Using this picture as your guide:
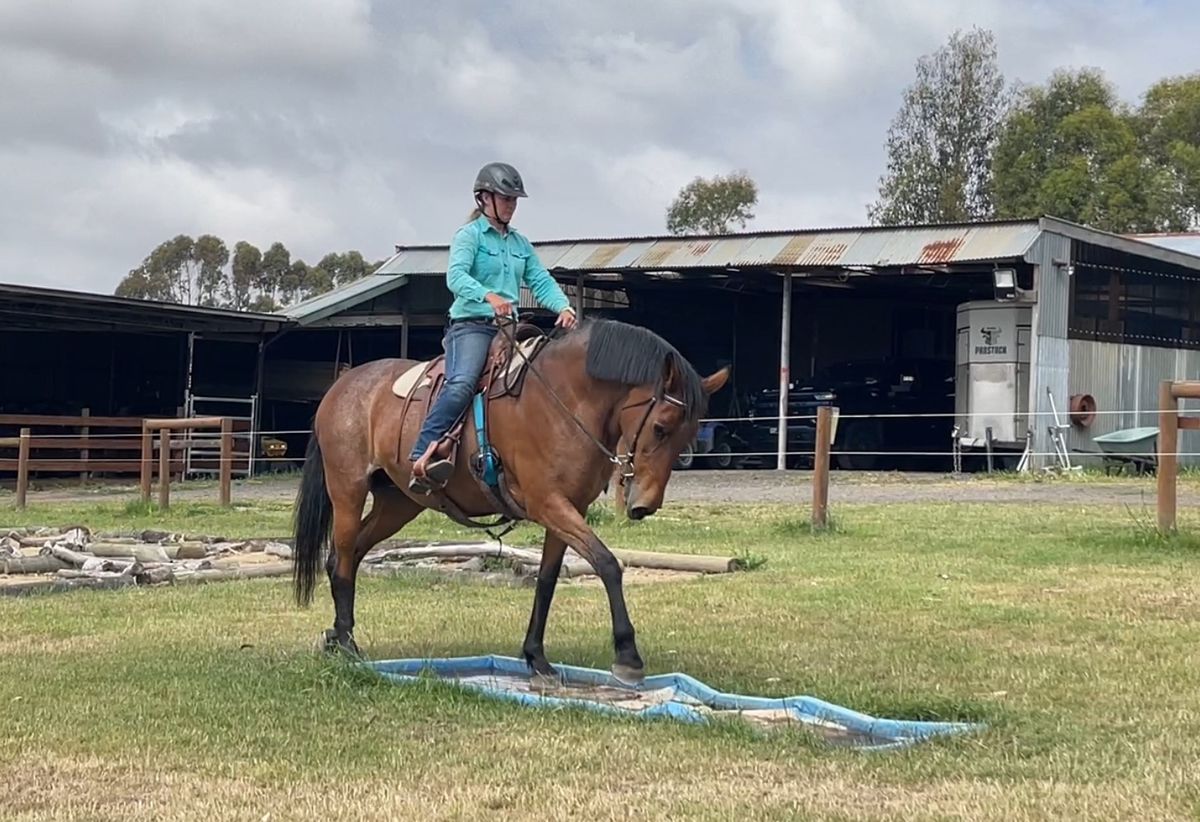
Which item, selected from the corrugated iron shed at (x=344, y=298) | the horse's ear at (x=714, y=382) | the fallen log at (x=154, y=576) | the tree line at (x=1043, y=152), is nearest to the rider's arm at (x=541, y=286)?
the horse's ear at (x=714, y=382)

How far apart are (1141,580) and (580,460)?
16.6 ft

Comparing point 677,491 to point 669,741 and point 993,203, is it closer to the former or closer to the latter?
point 669,741

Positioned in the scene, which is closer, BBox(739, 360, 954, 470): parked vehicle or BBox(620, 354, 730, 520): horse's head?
BBox(620, 354, 730, 520): horse's head

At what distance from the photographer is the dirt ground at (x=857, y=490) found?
1858 centimetres

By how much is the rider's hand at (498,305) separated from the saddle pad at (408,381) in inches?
27.7

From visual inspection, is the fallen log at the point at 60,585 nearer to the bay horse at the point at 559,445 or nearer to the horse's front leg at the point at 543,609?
the bay horse at the point at 559,445

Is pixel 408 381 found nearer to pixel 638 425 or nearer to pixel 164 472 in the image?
pixel 638 425

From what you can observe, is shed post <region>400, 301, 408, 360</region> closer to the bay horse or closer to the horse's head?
the bay horse

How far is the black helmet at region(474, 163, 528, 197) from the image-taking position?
698 centimetres

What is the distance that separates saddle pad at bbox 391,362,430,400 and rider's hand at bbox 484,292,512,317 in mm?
702

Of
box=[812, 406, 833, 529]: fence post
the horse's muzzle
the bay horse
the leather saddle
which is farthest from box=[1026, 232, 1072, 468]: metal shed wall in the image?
the horse's muzzle

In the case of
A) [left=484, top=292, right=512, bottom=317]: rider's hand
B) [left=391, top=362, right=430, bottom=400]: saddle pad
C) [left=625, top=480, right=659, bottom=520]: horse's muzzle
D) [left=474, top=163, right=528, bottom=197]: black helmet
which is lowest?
[left=625, top=480, right=659, bottom=520]: horse's muzzle

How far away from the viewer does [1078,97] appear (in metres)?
53.9

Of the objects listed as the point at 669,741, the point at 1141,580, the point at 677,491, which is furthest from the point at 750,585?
the point at 677,491
